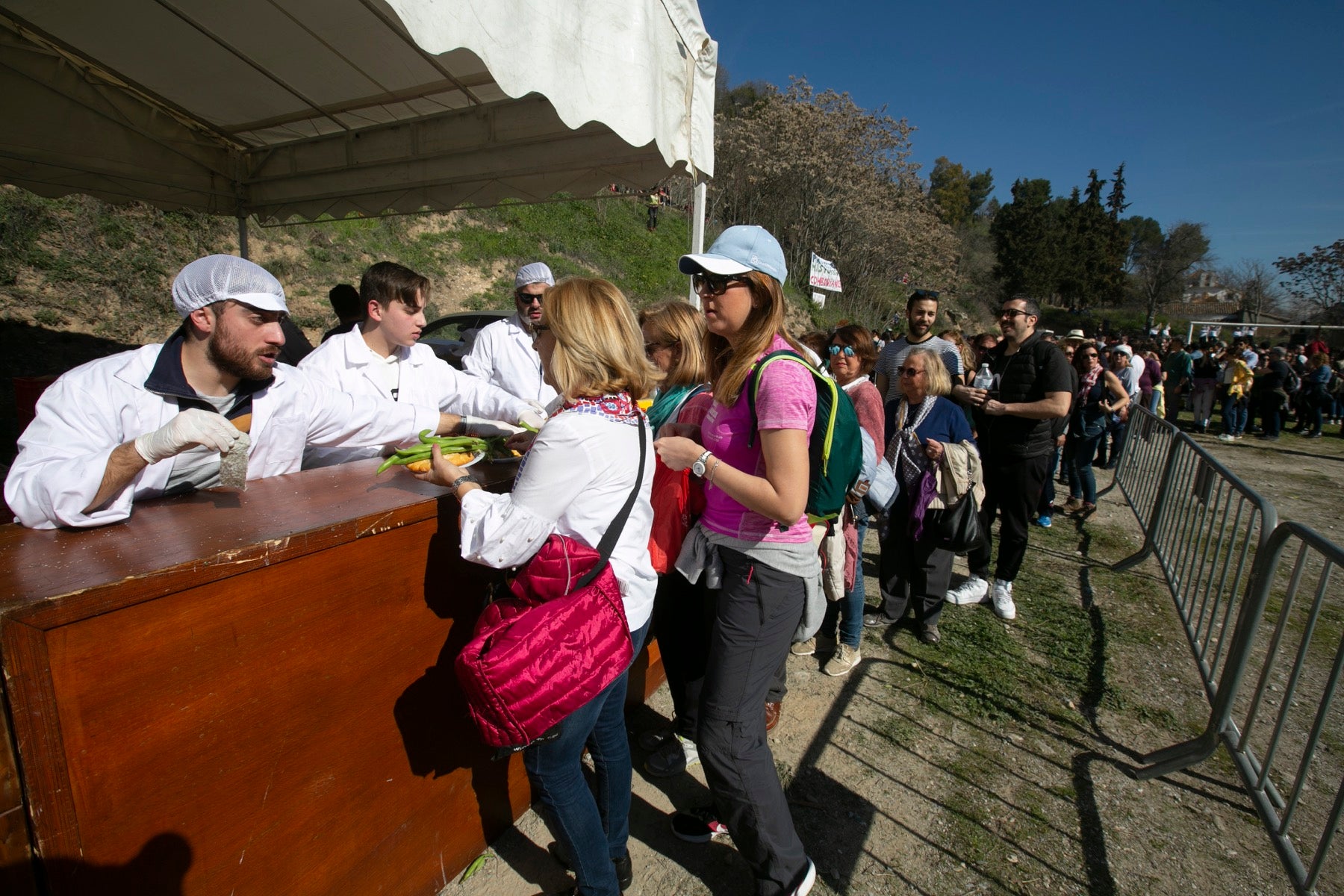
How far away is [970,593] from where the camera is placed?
4453mm

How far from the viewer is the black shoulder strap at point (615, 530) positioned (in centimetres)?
162

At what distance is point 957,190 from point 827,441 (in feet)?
251

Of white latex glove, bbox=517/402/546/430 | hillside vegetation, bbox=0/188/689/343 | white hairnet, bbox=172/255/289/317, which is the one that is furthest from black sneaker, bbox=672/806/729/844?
hillside vegetation, bbox=0/188/689/343

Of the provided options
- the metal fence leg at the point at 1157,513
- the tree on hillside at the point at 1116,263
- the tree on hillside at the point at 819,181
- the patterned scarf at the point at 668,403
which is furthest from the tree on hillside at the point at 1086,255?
the patterned scarf at the point at 668,403

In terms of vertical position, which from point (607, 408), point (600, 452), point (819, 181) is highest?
point (819, 181)

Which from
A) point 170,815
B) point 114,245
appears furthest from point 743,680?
point 114,245

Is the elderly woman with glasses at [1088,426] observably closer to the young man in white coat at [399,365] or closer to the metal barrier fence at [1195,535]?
the metal barrier fence at [1195,535]

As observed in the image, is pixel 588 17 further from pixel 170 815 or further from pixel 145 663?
pixel 170 815

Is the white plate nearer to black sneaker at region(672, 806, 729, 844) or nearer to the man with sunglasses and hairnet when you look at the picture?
black sneaker at region(672, 806, 729, 844)

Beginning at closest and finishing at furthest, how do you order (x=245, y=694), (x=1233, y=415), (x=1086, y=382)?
Answer: (x=245, y=694) < (x=1086, y=382) < (x=1233, y=415)

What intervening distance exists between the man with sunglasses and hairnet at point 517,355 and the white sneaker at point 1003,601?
11.1 ft

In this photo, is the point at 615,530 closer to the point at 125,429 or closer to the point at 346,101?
the point at 125,429

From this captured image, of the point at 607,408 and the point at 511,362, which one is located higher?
the point at 607,408

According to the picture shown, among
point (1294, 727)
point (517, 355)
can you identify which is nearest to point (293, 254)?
point (517, 355)
